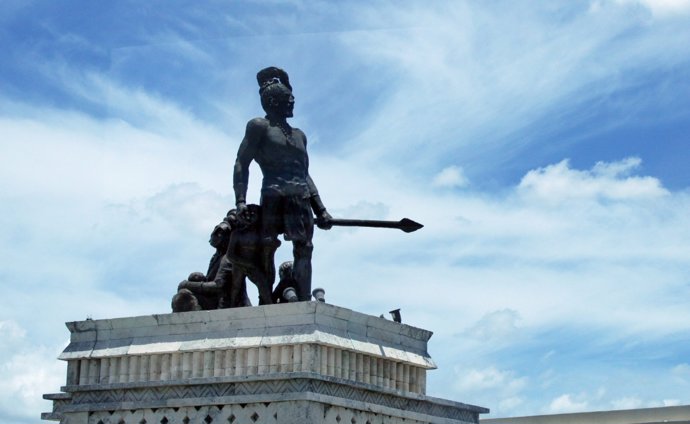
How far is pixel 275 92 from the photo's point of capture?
2041 cm

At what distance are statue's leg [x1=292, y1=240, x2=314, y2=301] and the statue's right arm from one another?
3.58 feet

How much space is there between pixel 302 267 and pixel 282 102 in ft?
8.25

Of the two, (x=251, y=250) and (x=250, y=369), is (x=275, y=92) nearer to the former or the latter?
(x=251, y=250)

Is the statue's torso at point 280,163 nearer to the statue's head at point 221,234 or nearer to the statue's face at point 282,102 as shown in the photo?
the statue's face at point 282,102

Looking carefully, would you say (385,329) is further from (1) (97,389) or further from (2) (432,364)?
(1) (97,389)

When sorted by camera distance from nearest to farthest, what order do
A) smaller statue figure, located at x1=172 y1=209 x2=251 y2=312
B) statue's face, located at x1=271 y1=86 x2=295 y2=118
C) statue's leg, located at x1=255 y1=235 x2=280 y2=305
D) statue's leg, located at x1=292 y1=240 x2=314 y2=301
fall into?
statue's leg, located at x1=292 y1=240 x2=314 y2=301 < statue's leg, located at x1=255 y1=235 x2=280 y2=305 < statue's face, located at x1=271 y1=86 x2=295 y2=118 < smaller statue figure, located at x1=172 y1=209 x2=251 y2=312

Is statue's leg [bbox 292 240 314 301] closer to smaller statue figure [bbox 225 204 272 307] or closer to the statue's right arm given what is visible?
smaller statue figure [bbox 225 204 272 307]

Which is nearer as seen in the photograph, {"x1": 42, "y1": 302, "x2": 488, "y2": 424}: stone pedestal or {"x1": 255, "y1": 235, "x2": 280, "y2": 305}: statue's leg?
{"x1": 42, "y1": 302, "x2": 488, "y2": 424}: stone pedestal

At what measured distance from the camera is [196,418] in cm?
1833

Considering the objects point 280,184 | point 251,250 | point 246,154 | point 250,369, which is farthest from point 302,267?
point 250,369

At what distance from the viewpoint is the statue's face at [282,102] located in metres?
20.4

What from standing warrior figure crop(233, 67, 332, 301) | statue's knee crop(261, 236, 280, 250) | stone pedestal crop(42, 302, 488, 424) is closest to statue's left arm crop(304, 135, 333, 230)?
standing warrior figure crop(233, 67, 332, 301)

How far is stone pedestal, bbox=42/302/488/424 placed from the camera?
17.8m

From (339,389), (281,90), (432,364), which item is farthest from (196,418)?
(281,90)
